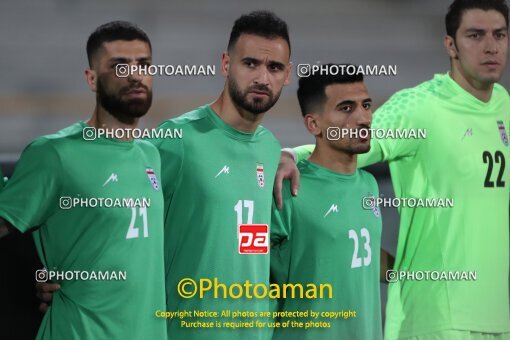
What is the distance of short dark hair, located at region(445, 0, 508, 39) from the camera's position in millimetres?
2475

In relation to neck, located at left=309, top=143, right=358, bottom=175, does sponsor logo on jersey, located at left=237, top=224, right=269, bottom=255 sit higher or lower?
lower

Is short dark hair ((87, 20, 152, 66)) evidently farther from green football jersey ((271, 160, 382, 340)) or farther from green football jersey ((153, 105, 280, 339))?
green football jersey ((271, 160, 382, 340))

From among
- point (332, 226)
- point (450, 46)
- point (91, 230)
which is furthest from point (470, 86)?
point (91, 230)

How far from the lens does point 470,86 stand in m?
2.49

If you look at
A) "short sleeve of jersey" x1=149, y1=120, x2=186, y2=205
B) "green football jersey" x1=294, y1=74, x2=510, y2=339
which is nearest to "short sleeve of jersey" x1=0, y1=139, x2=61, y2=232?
"short sleeve of jersey" x1=149, y1=120, x2=186, y2=205

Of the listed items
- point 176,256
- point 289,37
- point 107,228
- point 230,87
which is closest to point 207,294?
point 176,256

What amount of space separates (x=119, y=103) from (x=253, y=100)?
30 cm

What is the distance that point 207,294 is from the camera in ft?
7.58

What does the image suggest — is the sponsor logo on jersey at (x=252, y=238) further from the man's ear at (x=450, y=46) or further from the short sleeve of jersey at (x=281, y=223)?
the man's ear at (x=450, y=46)

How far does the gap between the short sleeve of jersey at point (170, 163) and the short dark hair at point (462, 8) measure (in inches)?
28.6

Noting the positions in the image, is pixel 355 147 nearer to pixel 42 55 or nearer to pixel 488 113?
pixel 488 113

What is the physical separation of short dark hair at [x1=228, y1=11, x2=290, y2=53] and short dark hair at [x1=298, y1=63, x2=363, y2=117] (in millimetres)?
114

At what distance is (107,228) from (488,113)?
969 millimetres

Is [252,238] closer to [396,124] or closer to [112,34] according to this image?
Answer: [396,124]
